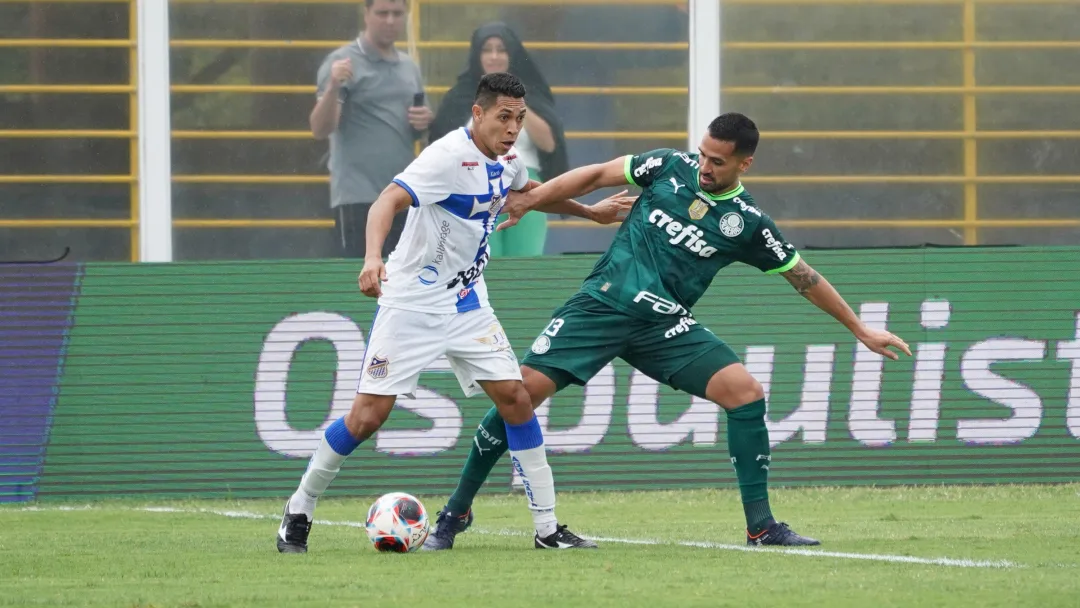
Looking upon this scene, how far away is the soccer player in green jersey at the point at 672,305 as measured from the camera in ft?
24.5

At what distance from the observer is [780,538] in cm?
732

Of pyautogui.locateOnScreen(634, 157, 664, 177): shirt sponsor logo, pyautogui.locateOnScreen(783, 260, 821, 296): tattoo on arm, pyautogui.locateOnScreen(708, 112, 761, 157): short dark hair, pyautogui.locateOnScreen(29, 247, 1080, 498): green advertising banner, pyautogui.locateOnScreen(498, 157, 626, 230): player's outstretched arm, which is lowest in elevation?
pyautogui.locateOnScreen(29, 247, 1080, 498): green advertising banner

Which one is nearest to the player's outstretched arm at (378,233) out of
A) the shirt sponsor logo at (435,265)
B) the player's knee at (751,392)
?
the shirt sponsor logo at (435,265)

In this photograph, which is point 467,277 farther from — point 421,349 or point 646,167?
point 646,167

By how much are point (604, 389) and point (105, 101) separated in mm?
5154

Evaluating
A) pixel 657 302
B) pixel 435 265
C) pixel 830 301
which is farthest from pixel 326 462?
pixel 830 301

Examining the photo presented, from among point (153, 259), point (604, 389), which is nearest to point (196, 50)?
point (153, 259)

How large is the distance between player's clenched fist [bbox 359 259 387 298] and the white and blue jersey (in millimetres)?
525

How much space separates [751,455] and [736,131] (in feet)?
4.95

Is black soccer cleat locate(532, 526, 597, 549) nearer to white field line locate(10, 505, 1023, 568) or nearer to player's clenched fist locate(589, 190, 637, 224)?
white field line locate(10, 505, 1023, 568)

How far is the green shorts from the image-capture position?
7.54m

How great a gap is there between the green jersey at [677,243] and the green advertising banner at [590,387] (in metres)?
3.33

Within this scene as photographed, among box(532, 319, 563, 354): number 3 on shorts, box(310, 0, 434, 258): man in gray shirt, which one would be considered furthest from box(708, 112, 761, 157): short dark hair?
box(310, 0, 434, 258): man in gray shirt

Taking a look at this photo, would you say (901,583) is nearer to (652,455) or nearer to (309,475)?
(309,475)
